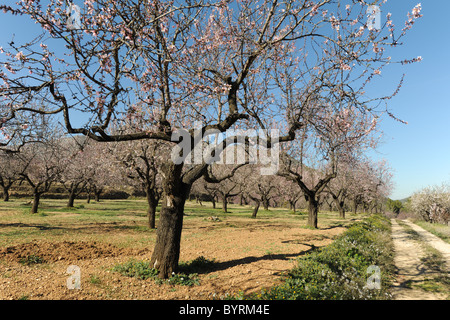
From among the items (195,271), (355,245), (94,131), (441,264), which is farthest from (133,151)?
(441,264)

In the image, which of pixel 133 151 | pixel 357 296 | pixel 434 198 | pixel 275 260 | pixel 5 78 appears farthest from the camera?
pixel 434 198

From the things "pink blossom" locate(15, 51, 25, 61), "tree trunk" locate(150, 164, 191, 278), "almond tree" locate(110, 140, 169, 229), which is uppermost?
"pink blossom" locate(15, 51, 25, 61)

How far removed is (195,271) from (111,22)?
7.19 meters

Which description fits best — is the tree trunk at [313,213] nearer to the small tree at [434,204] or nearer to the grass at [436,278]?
the grass at [436,278]

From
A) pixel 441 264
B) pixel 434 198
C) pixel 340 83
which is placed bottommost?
pixel 441 264

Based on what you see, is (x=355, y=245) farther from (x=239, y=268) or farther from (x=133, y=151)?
(x=133, y=151)

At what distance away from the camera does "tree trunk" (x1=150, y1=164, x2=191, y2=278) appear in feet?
23.4

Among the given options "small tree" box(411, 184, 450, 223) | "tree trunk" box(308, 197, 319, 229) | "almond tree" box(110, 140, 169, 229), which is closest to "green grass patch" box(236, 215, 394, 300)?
"tree trunk" box(308, 197, 319, 229)

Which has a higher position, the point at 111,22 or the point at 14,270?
the point at 111,22

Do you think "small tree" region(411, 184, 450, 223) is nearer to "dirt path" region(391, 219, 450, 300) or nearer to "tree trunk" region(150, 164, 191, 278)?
"dirt path" region(391, 219, 450, 300)

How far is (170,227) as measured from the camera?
7.34 meters

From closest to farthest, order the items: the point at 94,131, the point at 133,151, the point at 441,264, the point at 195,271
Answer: the point at 94,131 → the point at 195,271 → the point at 441,264 → the point at 133,151

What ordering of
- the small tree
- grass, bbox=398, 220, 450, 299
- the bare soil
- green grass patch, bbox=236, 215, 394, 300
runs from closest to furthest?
green grass patch, bbox=236, 215, 394, 300 < the bare soil < grass, bbox=398, 220, 450, 299 < the small tree
